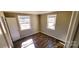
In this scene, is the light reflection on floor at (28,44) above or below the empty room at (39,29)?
below

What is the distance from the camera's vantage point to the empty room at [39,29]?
71 cm

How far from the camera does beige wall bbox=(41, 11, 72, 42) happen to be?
716 millimetres

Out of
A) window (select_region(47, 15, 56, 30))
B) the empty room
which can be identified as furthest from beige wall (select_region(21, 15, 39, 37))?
window (select_region(47, 15, 56, 30))

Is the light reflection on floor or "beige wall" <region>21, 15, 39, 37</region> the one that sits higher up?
"beige wall" <region>21, 15, 39, 37</region>

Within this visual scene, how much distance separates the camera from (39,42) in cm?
80

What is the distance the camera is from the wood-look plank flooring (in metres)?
0.77

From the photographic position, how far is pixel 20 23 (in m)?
0.75

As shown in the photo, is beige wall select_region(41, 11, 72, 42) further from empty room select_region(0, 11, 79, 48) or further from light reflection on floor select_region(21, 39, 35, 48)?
light reflection on floor select_region(21, 39, 35, 48)

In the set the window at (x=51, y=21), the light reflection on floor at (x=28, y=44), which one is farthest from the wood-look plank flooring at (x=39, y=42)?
the window at (x=51, y=21)

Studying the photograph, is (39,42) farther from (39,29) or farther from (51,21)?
(51,21)

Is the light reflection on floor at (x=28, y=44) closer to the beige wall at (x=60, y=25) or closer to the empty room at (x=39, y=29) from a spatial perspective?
the empty room at (x=39, y=29)
